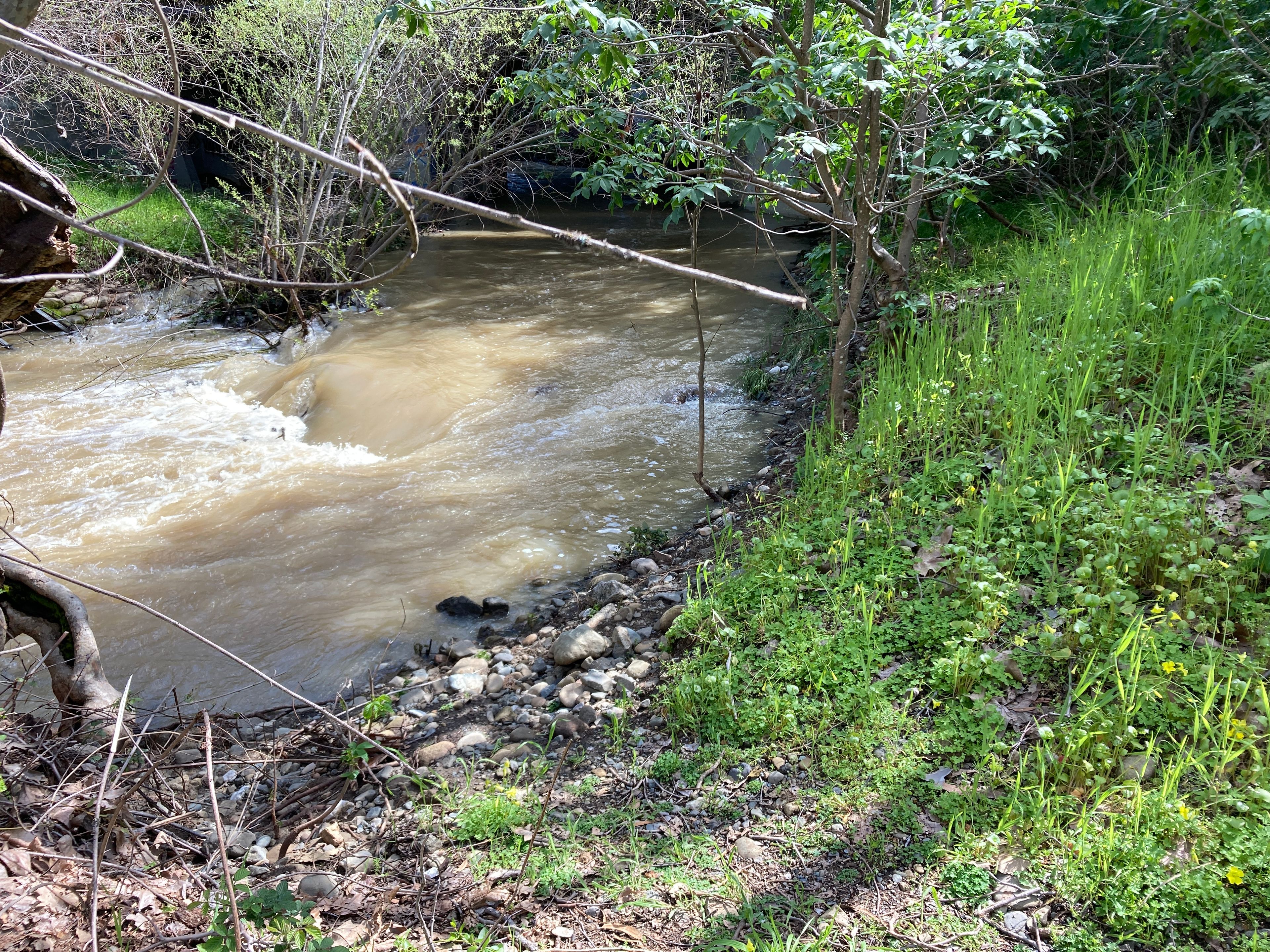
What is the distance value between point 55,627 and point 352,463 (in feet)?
11.6

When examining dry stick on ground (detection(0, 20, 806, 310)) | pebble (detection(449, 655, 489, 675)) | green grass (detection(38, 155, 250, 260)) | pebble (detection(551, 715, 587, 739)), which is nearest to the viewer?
dry stick on ground (detection(0, 20, 806, 310))

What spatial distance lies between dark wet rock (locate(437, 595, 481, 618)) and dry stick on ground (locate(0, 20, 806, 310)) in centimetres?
326

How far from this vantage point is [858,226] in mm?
4047

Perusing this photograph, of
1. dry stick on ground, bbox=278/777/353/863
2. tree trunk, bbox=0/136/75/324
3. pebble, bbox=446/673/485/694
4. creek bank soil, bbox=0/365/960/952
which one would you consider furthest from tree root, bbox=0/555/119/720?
pebble, bbox=446/673/485/694

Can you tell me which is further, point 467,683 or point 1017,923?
point 467,683

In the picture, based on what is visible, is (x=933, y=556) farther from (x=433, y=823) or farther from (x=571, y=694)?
(x=433, y=823)

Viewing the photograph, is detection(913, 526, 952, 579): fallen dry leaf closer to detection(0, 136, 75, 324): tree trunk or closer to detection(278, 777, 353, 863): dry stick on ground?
detection(278, 777, 353, 863): dry stick on ground

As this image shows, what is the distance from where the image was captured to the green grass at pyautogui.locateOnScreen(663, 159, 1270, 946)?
214cm

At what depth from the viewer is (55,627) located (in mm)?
3160

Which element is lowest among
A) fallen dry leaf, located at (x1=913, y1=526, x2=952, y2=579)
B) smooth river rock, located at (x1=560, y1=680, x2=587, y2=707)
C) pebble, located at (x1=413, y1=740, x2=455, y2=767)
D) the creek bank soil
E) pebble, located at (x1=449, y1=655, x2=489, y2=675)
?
pebble, located at (x1=449, y1=655, x2=489, y2=675)

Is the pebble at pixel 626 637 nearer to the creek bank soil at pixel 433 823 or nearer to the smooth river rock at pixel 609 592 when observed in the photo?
the creek bank soil at pixel 433 823

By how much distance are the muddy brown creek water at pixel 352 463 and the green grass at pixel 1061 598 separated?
1812 mm

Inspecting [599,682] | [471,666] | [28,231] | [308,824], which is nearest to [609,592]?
[471,666]

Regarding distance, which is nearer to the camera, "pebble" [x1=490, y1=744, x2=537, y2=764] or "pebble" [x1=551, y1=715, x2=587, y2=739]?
"pebble" [x1=490, y1=744, x2=537, y2=764]
